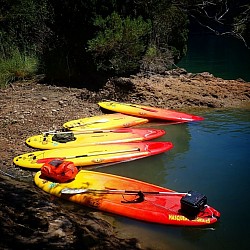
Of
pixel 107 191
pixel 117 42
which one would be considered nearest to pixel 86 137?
pixel 107 191

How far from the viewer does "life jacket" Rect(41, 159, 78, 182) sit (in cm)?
622

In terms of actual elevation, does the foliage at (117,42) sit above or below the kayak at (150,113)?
above

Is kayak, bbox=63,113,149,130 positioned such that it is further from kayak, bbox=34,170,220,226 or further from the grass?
the grass

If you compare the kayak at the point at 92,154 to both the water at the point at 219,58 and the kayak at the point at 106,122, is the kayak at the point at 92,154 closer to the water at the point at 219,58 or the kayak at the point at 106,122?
the kayak at the point at 106,122

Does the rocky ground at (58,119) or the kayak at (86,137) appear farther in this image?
the kayak at (86,137)

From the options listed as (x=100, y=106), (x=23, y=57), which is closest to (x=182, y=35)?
(x=100, y=106)

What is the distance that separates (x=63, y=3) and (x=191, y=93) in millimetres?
5234

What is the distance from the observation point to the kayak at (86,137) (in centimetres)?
782

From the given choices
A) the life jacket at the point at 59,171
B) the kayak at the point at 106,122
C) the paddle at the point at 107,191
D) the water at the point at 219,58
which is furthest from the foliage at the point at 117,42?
the water at the point at 219,58

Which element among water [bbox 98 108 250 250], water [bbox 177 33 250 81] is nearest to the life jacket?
water [bbox 98 108 250 250]

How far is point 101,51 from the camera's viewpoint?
1104 centimetres

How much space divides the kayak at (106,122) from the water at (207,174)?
90 centimetres

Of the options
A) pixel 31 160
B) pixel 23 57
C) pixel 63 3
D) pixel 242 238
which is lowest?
pixel 242 238

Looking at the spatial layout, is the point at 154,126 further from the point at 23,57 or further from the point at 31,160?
the point at 23,57
